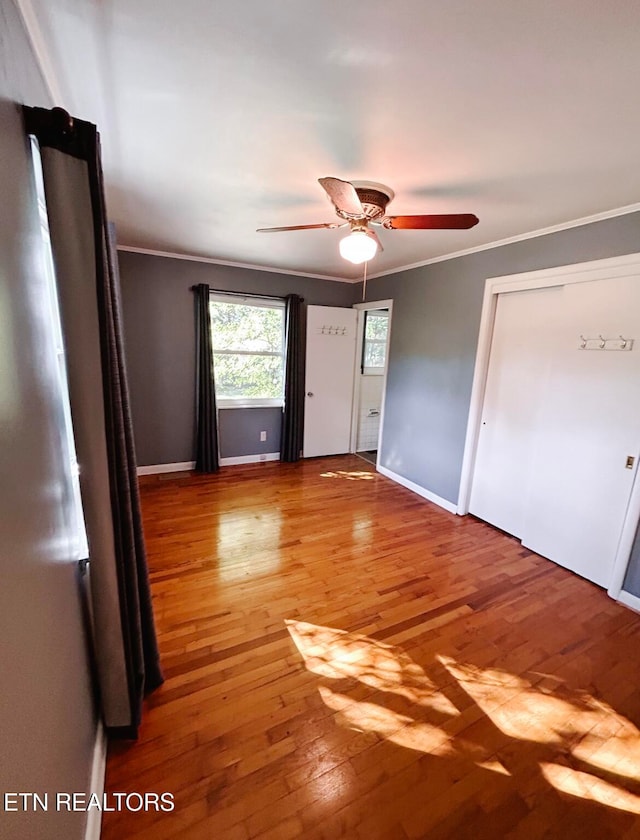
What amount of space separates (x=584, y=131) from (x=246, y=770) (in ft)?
9.17

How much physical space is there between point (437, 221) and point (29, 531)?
204cm

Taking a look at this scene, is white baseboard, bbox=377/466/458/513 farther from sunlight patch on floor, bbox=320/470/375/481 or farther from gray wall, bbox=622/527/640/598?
gray wall, bbox=622/527/640/598

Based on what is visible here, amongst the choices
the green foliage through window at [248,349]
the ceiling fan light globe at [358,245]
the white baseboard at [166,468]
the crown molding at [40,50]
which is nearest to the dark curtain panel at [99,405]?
the crown molding at [40,50]

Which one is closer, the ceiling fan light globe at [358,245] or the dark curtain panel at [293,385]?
the ceiling fan light globe at [358,245]

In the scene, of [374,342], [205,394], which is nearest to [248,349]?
[205,394]

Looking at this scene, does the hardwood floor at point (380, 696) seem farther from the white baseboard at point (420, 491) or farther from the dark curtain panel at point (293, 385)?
the dark curtain panel at point (293, 385)

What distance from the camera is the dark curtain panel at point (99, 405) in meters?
1.02

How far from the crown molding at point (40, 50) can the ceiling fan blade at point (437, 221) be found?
4.82 ft

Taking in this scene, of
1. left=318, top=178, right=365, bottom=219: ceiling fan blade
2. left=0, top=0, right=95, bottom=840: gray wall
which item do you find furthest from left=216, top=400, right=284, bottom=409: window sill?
left=0, top=0, right=95, bottom=840: gray wall

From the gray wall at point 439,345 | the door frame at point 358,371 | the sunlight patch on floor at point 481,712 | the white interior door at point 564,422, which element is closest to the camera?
the sunlight patch on floor at point 481,712

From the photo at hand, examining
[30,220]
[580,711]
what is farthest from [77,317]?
[580,711]

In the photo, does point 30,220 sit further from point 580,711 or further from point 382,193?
point 580,711

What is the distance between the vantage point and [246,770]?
132cm

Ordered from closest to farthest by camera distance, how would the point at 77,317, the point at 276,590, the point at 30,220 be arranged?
the point at 30,220 < the point at 77,317 < the point at 276,590
